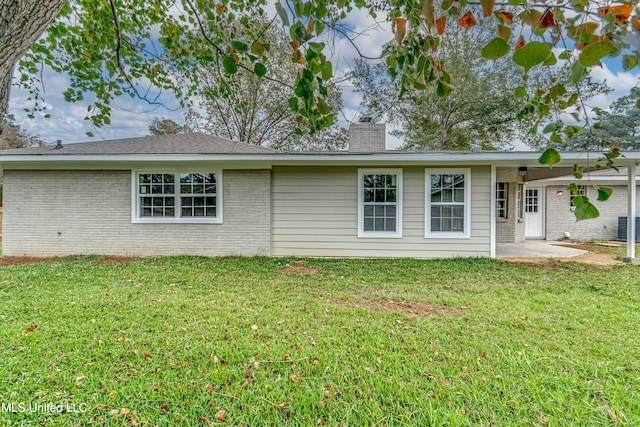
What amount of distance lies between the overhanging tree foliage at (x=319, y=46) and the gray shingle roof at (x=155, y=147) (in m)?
3.29

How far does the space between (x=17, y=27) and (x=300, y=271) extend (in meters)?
5.05

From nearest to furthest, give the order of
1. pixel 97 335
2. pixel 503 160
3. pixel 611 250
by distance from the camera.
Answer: pixel 97 335 < pixel 503 160 < pixel 611 250

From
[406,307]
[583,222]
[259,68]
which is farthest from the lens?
[583,222]

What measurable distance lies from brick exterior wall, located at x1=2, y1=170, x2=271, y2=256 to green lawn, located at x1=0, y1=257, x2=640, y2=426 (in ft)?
8.36

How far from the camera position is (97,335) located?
2.92 m

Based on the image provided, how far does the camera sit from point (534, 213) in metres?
11.0

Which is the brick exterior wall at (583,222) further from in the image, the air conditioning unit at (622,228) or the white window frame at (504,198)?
the white window frame at (504,198)

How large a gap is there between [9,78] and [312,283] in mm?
4253

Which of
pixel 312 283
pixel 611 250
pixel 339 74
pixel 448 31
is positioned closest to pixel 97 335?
pixel 312 283

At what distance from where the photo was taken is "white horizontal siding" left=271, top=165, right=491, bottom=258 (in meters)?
7.06

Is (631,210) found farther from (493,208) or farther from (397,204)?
(397,204)

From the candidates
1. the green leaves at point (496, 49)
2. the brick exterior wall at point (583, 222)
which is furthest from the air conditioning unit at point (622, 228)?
the green leaves at point (496, 49)

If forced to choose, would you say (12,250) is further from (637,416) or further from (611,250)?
(611,250)

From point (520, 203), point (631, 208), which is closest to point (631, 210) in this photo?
point (631, 208)
